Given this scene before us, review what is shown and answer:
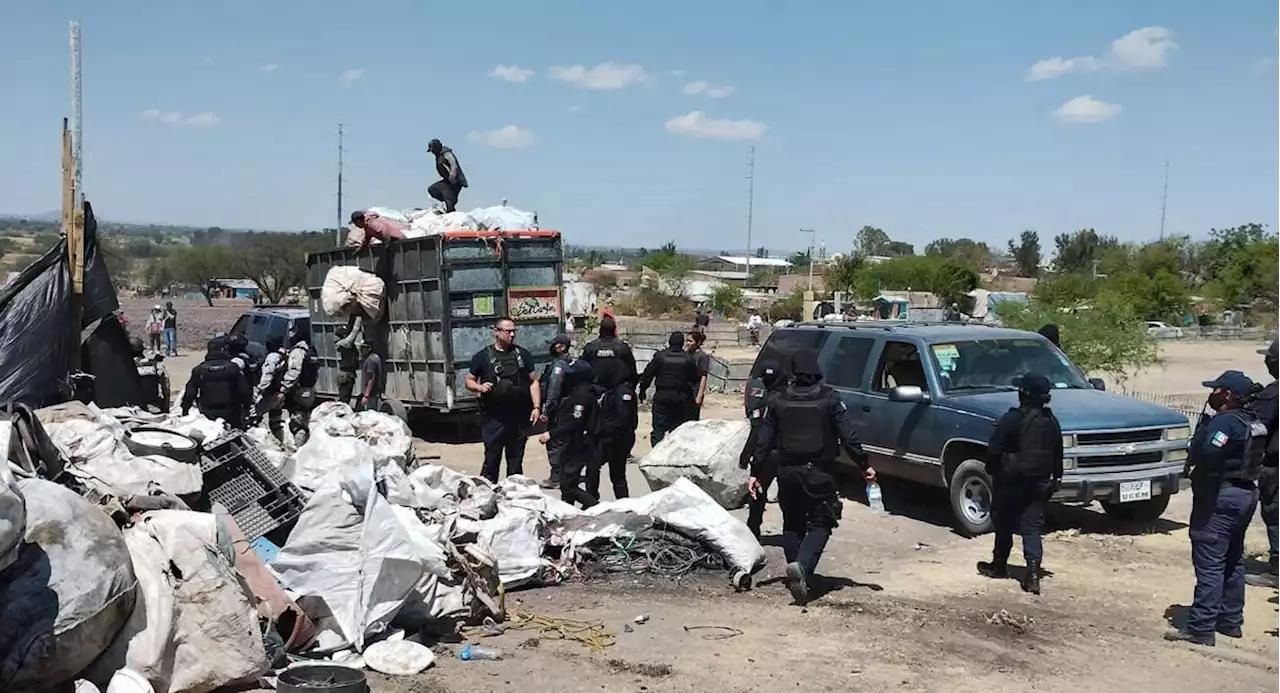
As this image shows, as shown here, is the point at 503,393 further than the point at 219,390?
No

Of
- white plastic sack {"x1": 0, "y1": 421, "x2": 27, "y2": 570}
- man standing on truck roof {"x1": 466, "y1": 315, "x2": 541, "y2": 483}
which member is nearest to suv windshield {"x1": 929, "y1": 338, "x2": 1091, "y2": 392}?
man standing on truck roof {"x1": 466, "y1": 315, "x2": 541, "y2": 483}

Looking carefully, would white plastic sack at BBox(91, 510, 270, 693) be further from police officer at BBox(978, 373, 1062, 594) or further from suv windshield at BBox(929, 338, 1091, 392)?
suv windshield at BBox(929, 338, 1091, 392)

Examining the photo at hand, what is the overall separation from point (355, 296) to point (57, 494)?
9.16 m

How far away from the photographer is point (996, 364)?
33.1 feet

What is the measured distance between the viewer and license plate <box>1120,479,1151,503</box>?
28.8ft

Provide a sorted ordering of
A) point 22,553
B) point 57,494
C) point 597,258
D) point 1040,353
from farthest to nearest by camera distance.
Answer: point 597,258
point 1040,353
point 57,494
point 22,553

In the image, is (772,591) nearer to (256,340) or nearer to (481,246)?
(481,246)

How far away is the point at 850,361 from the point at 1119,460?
280cm

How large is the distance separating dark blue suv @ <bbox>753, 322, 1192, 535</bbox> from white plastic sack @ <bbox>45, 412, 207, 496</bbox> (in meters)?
5.53

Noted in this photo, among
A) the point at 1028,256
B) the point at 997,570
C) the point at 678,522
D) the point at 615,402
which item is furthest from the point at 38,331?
the point at 1028,256

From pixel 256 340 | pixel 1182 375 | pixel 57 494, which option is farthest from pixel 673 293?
pixel 57 494

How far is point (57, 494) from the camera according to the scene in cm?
479

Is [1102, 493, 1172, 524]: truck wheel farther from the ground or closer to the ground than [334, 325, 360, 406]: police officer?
closer to the ground

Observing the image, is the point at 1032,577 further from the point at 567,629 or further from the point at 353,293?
the point at 353,293
